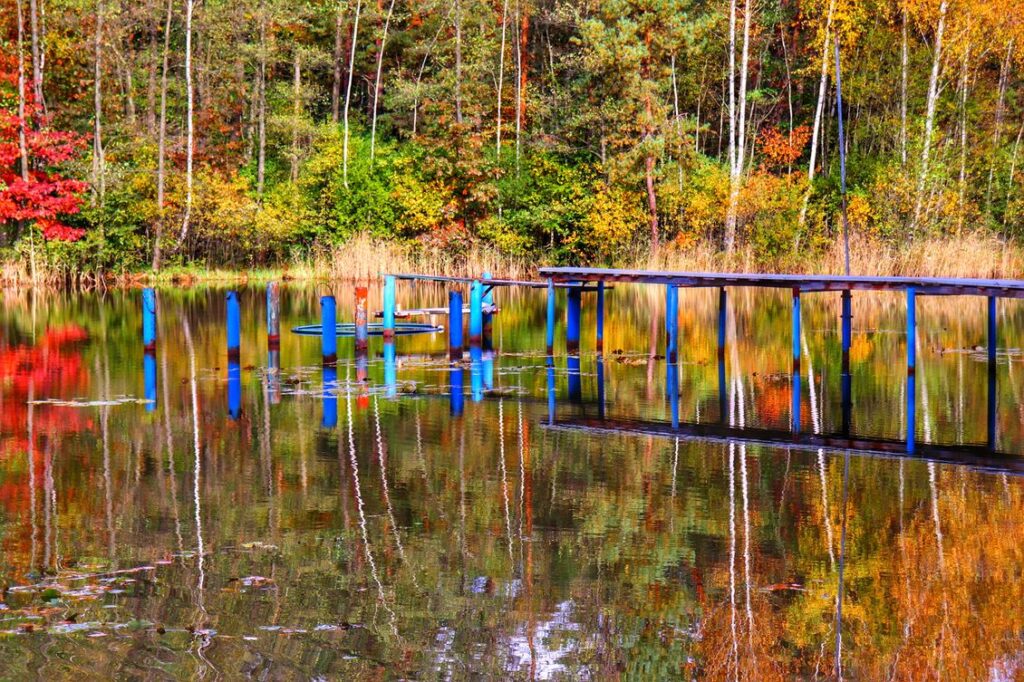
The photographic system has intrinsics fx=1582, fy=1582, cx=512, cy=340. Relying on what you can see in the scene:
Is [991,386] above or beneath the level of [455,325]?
beneath

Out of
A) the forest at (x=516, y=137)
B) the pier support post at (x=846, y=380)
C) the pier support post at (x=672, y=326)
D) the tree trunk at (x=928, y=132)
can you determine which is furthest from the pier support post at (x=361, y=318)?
the tree trunk at (x=928, y=132)

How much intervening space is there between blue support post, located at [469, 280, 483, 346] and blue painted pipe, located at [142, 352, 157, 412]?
4730 mm

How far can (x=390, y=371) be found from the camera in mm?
21312

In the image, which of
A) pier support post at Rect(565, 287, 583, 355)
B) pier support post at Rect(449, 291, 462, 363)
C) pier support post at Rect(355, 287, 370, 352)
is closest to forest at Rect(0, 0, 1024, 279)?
pier support post at Rect(565, 287, 583, 355)

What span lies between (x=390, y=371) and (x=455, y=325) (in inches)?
66.5

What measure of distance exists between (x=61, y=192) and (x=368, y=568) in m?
33.9

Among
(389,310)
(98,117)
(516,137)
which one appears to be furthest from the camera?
(516,137)

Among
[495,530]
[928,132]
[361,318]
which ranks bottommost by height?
[495,530]

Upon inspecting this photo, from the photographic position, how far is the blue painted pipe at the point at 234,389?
17.1 meters

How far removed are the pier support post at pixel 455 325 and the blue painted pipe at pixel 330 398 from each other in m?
1.97

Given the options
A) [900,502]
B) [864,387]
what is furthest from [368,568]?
[864,387]

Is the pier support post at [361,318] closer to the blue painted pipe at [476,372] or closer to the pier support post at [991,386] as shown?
the blue painted pipe at [476,372]

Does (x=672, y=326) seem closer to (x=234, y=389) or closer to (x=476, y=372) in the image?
(x=476, y=372)

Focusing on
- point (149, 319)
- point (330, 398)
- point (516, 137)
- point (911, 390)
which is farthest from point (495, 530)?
point (516, 137)
